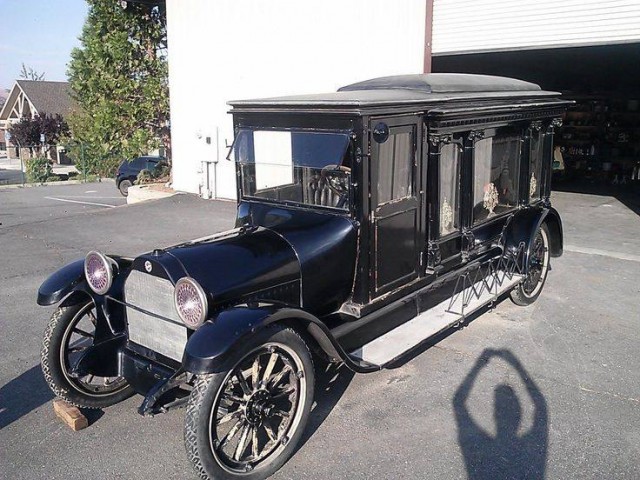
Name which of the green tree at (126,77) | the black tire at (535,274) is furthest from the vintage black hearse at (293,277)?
the green tree at (126,77)

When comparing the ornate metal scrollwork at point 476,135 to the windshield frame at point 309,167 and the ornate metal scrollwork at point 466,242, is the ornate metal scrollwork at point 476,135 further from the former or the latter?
the windshield frame at point 309,167

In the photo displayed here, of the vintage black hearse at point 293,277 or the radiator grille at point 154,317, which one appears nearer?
the vintage black hearse at point 293,277

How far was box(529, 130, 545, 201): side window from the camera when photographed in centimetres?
600

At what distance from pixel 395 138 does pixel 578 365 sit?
2416 millimetres

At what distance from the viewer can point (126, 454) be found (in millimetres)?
3404

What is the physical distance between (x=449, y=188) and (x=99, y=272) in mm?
2823

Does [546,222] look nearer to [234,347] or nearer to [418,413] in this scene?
[418,413]

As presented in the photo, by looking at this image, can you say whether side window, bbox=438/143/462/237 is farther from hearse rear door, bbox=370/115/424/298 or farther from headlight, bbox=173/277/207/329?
headlight, bbox=173/277/207/329

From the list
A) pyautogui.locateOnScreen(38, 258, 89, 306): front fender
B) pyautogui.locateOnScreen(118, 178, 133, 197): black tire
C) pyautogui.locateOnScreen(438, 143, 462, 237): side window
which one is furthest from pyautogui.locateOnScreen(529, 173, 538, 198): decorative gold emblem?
pyautogui.locateOnScreen(118, 178, 133, 197): black tire

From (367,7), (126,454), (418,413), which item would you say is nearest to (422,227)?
Result: (418,413)

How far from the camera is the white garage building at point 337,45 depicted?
863 centimetres

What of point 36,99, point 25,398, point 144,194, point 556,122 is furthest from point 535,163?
point 36,99

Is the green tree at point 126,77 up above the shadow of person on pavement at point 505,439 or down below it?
above

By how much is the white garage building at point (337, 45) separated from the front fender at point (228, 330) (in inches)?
283
